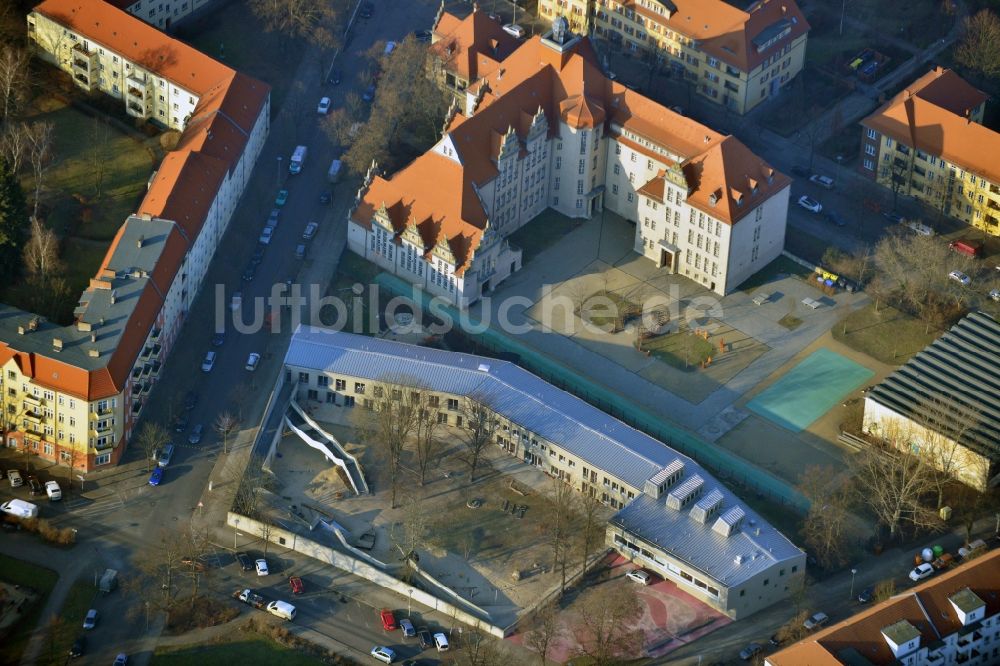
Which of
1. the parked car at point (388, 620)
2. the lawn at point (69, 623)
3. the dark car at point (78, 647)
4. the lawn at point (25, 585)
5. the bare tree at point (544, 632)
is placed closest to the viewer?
the dark car at point (78, 647)

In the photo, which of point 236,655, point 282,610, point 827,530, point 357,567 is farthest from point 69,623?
point 827,530

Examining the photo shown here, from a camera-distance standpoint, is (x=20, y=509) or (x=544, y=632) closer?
(x=544, y=632)

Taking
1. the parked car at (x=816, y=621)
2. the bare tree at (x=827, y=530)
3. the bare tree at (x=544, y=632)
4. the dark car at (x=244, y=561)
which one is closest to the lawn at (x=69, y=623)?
the dark car at (x=244, y=561)

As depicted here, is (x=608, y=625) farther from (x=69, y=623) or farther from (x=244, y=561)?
(x=69, y=623)

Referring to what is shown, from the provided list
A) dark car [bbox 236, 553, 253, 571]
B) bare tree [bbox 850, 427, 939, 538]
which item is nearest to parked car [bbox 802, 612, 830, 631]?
bare tree [bbox 850, 427, 939, 538]

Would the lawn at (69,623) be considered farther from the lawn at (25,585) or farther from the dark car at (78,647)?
the lawn at (25,585)

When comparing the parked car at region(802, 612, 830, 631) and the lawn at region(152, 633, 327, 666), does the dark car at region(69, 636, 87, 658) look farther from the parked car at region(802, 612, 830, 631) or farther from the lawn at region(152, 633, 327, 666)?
the parked car at region(802, 612, 830, 631)
